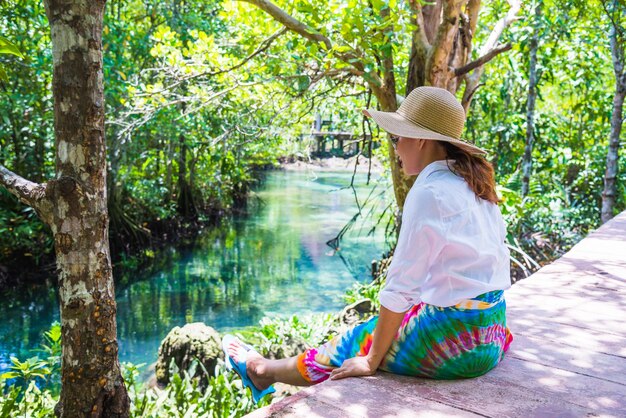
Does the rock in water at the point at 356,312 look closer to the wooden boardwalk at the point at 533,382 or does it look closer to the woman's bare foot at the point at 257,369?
the wooden boardwalk at the point at 533,382

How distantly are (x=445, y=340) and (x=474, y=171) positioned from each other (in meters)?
0.59

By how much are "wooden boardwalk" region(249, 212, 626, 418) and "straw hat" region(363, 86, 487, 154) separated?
845 millimetres

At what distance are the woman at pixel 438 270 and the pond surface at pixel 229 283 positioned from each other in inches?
202

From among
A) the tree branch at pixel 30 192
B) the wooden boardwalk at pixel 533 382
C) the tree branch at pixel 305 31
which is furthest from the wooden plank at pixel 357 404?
the tree branch at pixel 305 31

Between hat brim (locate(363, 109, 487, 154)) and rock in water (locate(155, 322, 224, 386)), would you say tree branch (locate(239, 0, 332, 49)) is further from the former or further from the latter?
rock in water (locate(155, 322, 224, 386))

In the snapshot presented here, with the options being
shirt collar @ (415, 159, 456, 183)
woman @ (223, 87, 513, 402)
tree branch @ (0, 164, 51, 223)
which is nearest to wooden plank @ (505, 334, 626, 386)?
woman @ (223, 87, 513, 402)

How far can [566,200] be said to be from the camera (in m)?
8.89

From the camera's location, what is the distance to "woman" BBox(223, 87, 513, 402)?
1947 millimetres

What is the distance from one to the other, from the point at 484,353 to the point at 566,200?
7.51 metres

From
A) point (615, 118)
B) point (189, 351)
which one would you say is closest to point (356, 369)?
point (189, 351)

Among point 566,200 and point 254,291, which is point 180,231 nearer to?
point 254,291

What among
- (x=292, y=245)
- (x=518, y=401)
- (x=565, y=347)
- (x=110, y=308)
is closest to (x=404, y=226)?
(x=518, y=401)

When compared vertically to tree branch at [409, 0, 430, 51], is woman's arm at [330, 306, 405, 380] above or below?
below

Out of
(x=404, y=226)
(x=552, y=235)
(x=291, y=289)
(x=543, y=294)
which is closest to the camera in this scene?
(x=404, y=226)
